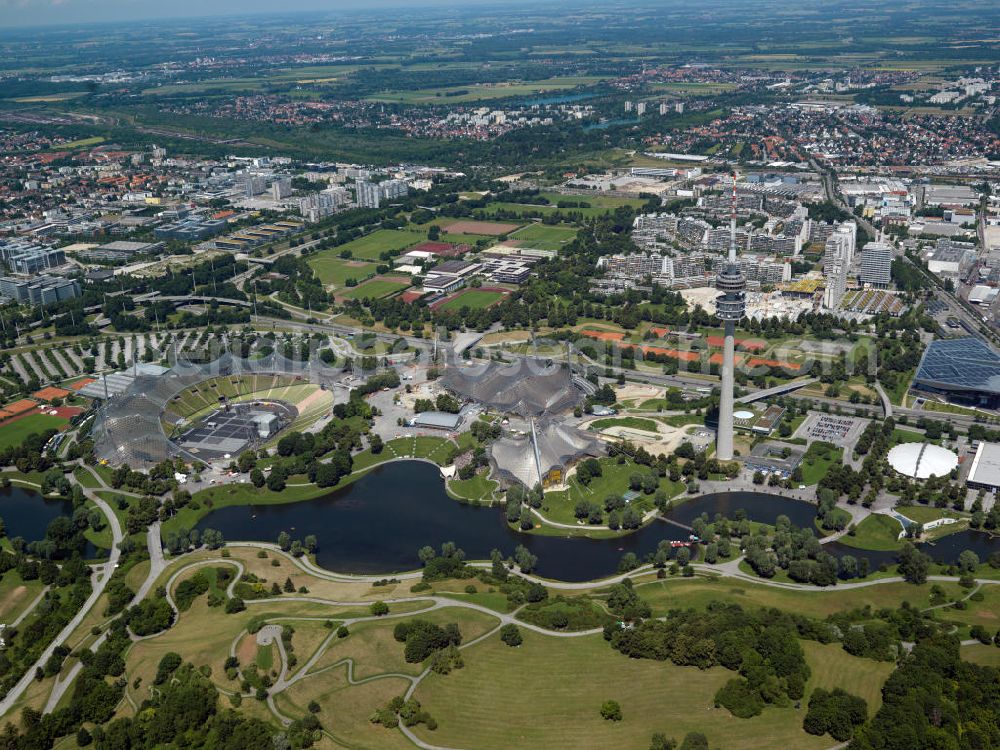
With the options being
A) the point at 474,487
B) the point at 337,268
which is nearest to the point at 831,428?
the point at 474,487

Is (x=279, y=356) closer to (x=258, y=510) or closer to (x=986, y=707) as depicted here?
(x=258, y=510)

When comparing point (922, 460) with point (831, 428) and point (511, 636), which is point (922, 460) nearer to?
point (831, 428)

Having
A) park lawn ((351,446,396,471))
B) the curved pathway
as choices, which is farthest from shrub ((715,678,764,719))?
park lawn ((351,446,396,471))

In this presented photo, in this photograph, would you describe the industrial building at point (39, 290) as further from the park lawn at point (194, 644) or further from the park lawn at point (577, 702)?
the park lawn at point (577, 702)

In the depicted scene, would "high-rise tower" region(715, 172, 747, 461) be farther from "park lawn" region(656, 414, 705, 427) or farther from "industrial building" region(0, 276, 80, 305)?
"industrial building" region(0, 276, 80, 305)

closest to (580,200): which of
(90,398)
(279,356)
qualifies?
(279,356)

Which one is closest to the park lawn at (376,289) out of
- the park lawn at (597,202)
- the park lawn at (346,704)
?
the park lawn at (597,202)
